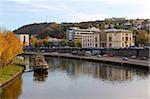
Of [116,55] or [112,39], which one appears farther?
[112,39]

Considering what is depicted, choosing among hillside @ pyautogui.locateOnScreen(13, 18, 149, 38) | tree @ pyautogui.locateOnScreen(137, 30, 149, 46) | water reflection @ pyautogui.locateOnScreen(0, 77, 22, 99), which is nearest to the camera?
water reflection @ pyautogui.locateOnScreen(0, 77, 22, 99)

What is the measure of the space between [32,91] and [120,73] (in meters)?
8.79

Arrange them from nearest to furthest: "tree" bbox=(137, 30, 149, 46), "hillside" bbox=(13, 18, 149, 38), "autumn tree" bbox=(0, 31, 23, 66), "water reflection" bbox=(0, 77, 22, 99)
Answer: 1. "water reflection" bbox=(0, 77, 22, 99)
2. "autumn tree" bbox=(0, 31, 23, 66)
3. "tree" bbox=(137, 30, 149, 46)
4. "hillside" bbox=(13, 18, 149, 38)

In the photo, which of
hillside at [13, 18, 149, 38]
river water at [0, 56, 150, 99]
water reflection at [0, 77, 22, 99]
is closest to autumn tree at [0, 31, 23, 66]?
river water at [0, 56, 150, 99]

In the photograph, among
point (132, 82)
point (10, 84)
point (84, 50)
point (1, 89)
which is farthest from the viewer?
point (84, 50)

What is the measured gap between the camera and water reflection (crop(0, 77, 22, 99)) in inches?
502

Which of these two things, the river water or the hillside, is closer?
the river water

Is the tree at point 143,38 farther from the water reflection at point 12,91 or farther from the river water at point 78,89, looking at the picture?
the water reflection at point 12,91

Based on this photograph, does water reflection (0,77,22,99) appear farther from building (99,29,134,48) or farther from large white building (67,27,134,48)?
large white building (67,27,134,48)

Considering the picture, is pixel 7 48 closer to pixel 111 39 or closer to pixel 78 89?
pixel 78 89

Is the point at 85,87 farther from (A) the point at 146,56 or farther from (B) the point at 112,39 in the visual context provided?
(B) the point at 112,39

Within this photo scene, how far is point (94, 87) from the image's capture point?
1575cm

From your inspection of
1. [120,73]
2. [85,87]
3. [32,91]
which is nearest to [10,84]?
[32,91]

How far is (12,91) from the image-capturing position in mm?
13750
